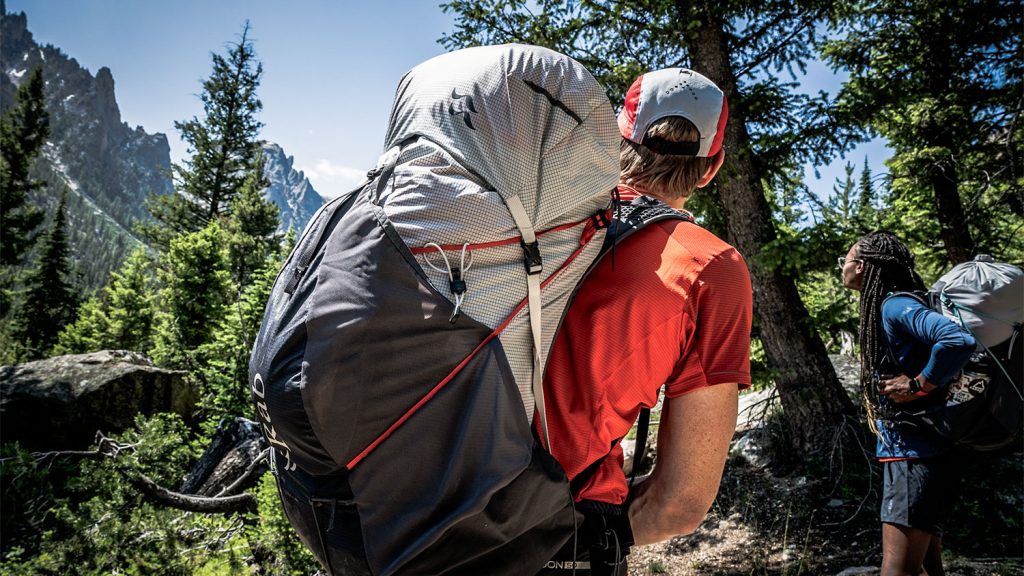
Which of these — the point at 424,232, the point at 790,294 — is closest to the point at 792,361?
the point at 790,294

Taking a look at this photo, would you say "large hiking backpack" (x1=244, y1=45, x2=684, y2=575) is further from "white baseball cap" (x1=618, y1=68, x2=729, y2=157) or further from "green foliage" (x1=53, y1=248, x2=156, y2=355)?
"green foliage" (x1=53, y1=248, x2=156, y2=355)

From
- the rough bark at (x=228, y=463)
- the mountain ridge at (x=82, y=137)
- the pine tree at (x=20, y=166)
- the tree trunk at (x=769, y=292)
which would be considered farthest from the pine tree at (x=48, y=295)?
the mountain ridge at (x=82, y=137)

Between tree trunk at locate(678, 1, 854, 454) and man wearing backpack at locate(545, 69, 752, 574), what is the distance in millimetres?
4619

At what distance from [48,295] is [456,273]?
40871mm

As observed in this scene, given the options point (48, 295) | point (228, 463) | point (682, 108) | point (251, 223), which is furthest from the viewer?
point (48, 295)

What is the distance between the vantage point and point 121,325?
1016 inches

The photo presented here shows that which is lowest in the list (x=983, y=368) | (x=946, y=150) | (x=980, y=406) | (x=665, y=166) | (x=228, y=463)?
(x=228, y=463)

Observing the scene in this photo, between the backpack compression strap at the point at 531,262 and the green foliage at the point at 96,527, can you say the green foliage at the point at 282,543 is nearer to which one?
the green foliage at the point at 96,527

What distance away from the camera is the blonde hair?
136cm

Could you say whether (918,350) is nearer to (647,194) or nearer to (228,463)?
(647,194)

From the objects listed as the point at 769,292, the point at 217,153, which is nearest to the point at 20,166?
the point at 217,153

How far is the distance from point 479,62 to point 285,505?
0.99 m

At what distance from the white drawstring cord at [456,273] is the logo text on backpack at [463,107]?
248mm

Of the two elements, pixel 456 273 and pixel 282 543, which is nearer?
pixel 456 273
